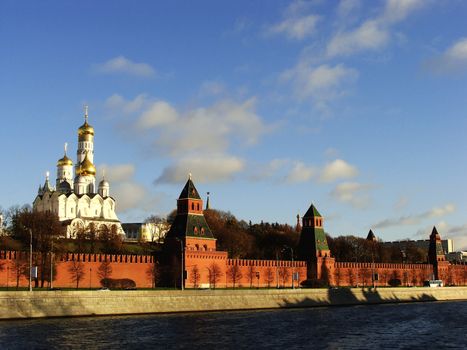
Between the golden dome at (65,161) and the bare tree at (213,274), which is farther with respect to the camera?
the golden dome at (65,161)

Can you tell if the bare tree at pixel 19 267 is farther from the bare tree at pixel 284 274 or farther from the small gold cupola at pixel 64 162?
the small gold cupola at pixel 64 162

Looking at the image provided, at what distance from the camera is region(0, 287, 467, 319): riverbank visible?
4562 cm

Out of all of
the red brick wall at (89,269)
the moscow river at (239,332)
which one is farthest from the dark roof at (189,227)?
the moscow river at (239,332)

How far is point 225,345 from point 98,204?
257 feet

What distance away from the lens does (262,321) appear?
48062 mm

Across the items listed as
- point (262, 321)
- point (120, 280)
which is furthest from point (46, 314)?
point (120, 280)

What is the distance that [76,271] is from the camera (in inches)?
2470

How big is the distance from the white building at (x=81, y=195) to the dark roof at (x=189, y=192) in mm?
32291

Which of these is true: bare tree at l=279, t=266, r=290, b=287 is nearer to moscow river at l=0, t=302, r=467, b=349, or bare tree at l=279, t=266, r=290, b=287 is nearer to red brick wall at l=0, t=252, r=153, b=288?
red brick wall at l=0, t=252, r=153, b=288

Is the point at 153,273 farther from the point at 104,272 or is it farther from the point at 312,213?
the point at 312,213

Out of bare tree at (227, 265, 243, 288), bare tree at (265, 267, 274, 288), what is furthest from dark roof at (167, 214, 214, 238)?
bare tree at (265, 267, 274, 288)

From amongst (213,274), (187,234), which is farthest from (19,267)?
(213,274)

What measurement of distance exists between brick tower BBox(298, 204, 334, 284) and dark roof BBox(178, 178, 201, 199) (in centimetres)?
1866

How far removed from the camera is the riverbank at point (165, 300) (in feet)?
150
